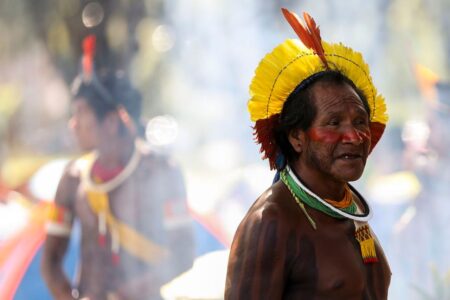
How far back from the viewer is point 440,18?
6.08 metres

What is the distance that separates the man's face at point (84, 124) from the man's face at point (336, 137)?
4132 mm

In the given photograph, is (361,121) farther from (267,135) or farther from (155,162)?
(155,162)

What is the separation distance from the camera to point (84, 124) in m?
6.44

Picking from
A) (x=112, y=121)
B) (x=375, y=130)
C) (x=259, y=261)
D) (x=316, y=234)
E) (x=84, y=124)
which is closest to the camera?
(x=259, y=261)

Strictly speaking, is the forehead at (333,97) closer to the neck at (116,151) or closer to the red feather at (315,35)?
the red feather at (315,35)

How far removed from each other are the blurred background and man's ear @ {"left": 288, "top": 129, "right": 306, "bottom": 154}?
3.67 meters

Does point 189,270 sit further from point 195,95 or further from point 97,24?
point 97,24

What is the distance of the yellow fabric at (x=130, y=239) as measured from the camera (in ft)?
20.3

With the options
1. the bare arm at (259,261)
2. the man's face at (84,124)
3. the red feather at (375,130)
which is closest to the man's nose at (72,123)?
the man's face at (84,124)

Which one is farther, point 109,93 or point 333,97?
point 109,93

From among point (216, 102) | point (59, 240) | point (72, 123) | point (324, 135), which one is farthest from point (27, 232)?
point (324, 135)

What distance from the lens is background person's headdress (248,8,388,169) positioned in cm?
244

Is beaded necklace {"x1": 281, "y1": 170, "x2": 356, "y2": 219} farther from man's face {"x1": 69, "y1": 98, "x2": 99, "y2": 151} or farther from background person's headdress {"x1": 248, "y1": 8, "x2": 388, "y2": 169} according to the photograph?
man's face {"x1": 69, "y1": 98, "x2": 99, "y2": 151}

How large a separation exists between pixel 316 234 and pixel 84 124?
436 centimetres
